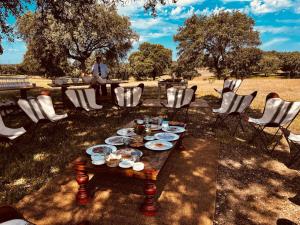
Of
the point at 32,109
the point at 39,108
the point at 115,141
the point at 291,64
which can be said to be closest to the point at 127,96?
the point at 39,108

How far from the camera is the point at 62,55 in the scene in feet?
60.1

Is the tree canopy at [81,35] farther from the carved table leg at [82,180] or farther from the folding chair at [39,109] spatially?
the carved table leg at [82,180]

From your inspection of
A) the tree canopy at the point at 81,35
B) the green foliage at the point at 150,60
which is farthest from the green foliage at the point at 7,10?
the green foliage at the point at 150,60

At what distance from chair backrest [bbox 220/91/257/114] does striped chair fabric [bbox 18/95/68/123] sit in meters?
4.28

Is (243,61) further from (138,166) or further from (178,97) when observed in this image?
(138,166)

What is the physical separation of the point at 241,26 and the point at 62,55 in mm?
22874

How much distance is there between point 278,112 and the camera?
533 cm

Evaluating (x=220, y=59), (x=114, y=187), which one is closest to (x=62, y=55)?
(x=114, y=187)

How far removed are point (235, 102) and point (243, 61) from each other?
30081 mm

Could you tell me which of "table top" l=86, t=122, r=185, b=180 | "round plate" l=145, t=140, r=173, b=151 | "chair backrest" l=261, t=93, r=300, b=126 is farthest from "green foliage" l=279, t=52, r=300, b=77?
"table top" l=86, t=122, r=185, b=180

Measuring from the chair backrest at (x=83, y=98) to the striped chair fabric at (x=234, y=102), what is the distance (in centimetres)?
372

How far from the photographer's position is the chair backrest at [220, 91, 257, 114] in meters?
6.13

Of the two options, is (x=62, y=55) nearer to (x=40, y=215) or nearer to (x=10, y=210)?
(x=40, y=215)

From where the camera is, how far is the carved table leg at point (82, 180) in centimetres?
306
